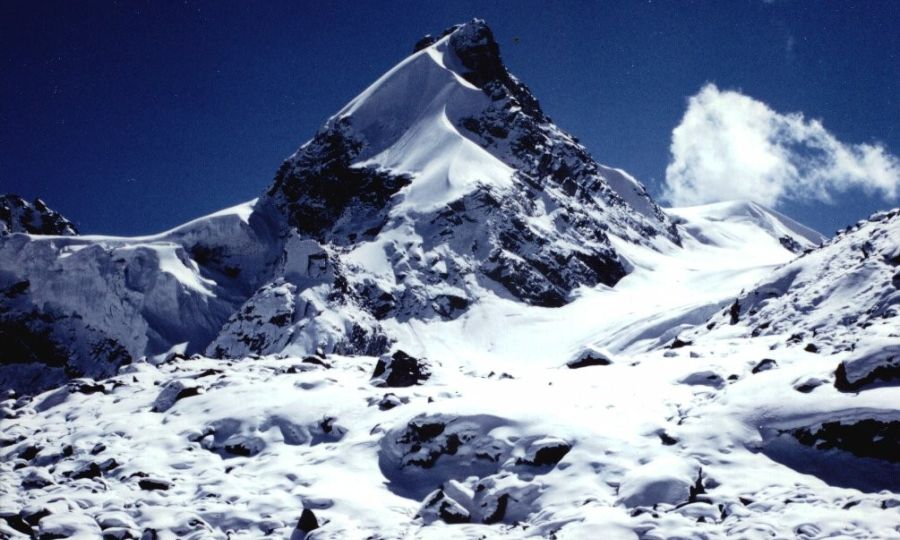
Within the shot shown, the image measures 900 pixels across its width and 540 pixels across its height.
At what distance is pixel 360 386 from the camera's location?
61.9 ft

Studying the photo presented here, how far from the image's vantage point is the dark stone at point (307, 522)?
37.6ft

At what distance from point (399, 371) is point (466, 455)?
21.3 ft

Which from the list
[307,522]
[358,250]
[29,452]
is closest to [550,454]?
[307,522]

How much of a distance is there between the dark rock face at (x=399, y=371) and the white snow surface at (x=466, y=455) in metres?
0.39

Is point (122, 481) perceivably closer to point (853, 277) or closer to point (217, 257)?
point (853, 277)

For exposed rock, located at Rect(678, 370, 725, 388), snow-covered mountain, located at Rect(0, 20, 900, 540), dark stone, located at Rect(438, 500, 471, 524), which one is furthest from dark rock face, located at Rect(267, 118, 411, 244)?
dark stone, located at Rect(438, 500, 471, 524)

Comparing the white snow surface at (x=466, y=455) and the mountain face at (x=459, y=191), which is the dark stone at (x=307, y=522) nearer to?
the white snow surface at (x=466, y=455)

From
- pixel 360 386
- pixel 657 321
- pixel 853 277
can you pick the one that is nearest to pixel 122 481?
pixel 360 386

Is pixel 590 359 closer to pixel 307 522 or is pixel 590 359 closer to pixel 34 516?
pixel 307 522

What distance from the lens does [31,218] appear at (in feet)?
372

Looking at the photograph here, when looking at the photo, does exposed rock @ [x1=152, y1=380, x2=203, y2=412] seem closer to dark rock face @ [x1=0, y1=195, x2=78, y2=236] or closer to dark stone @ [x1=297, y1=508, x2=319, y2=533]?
dark stone @ [x1=297, y1=508, x2=319, y2=533]

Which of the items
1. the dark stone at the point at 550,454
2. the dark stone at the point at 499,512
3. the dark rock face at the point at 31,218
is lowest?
the dark stone at the point at 499,512

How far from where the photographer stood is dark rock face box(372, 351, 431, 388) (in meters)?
19.5

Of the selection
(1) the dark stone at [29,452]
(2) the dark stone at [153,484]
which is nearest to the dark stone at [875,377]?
(2) the dark stone at [153,484]
